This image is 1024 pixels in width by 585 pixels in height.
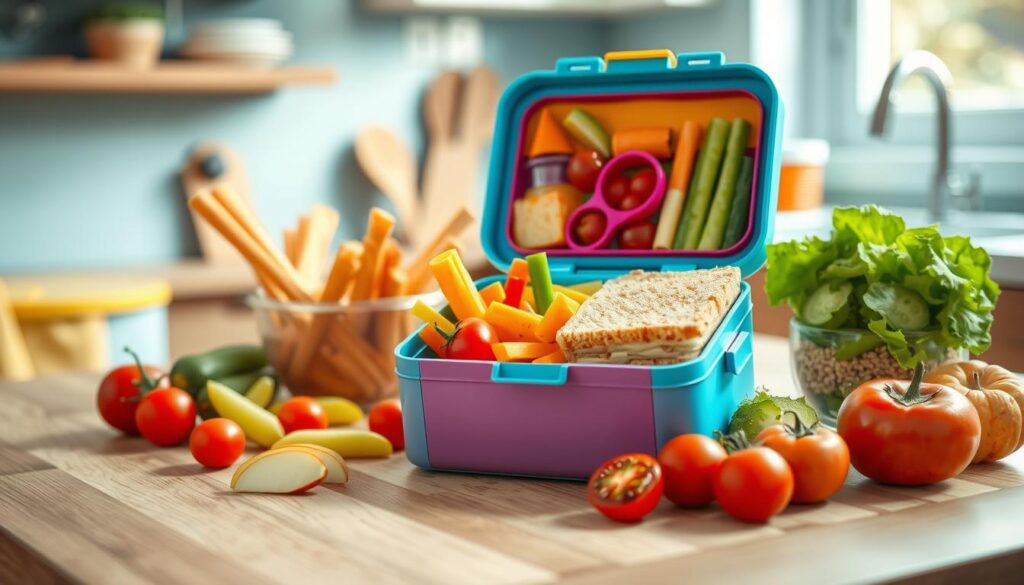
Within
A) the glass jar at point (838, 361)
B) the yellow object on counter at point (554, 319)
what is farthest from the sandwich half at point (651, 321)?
the glass jar at point (838, 361)

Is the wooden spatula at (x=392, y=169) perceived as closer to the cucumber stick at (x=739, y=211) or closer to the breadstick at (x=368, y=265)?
the breadstick at (x=368, y=265)

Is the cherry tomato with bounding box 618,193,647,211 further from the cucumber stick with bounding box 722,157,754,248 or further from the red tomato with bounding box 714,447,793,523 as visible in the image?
the red tomato with bounding box 714,447,793,523

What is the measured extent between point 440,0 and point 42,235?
4.17 ft

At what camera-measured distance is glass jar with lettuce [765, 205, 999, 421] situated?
120cm

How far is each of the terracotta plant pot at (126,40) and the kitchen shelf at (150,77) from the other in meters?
0.04

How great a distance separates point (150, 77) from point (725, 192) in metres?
2.07

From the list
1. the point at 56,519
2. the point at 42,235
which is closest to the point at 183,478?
the point at 56,519

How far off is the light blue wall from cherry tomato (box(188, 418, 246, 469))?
2209 millimetres

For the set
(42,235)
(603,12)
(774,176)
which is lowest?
(42,235)

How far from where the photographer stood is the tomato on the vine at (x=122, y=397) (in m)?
1.38

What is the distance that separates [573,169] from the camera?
152cm

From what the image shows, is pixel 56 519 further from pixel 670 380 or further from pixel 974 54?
pixel 974 54

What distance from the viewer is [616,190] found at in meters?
1.51

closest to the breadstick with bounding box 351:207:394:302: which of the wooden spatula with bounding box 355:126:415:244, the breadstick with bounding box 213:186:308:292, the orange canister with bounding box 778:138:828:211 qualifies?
the breadstick with bounding box 213:186:308:292
